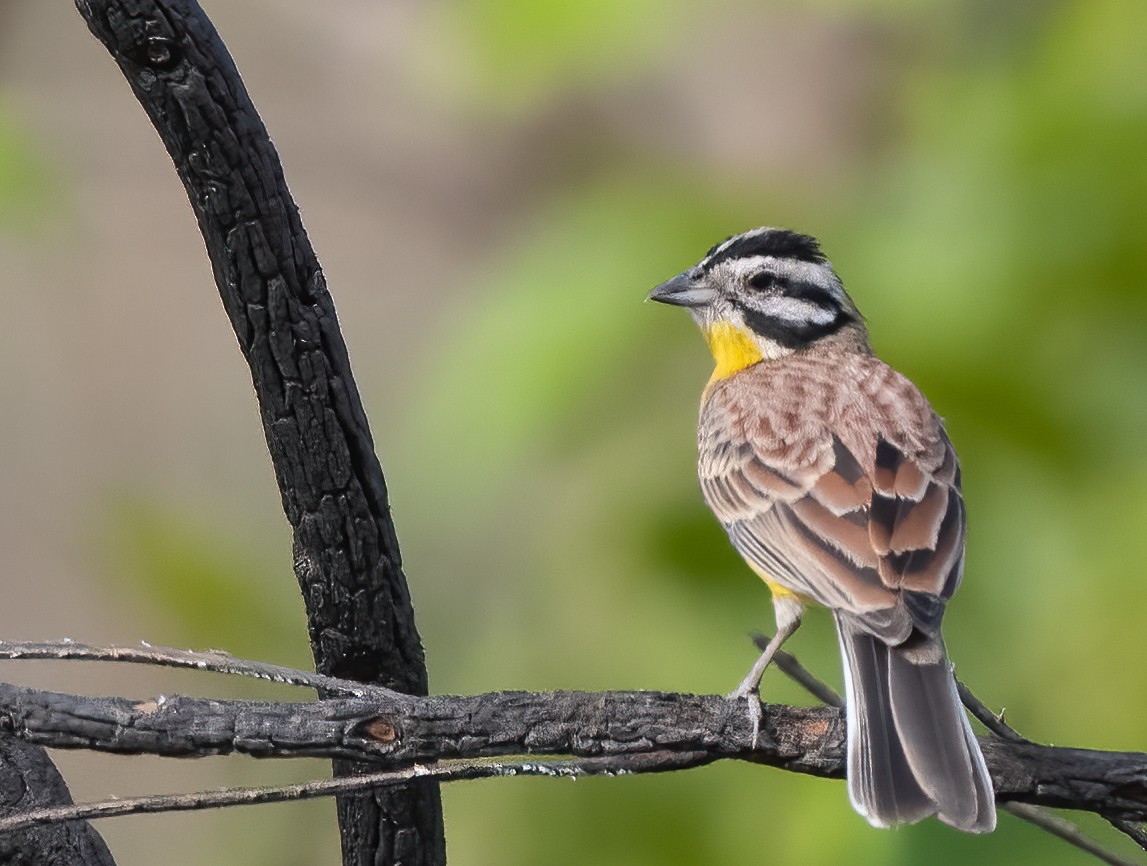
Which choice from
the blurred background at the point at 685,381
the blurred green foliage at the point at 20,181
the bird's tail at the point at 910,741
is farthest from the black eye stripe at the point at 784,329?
the blurred green foliage at the point at 20,181

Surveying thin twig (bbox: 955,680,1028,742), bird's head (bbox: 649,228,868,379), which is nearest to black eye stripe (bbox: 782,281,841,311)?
bird's head (bbox: 649,228,868,379)

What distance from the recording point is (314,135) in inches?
303

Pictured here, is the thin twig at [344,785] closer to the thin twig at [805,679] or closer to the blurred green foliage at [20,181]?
the thin twig at [805,679]

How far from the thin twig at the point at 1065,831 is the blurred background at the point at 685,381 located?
0.56 m

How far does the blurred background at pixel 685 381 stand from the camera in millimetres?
4059

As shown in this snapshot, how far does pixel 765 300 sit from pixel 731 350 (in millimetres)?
210

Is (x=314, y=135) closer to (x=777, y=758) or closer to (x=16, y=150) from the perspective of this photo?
(x=16, y=150)

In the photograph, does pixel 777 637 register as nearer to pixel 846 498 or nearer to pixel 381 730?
pixel 846 498

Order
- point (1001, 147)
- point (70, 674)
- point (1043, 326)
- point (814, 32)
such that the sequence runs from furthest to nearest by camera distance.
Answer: point (70, 674)
point (814, 32)
point (1001, 147)
point (1043, 326)

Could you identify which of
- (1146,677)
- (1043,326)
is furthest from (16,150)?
(1146,677)

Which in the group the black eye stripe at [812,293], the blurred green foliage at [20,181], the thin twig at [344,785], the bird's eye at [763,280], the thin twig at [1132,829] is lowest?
the thin twig at [344,785]

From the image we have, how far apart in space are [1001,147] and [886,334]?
61 cm

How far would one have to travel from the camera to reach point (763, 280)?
518 cm

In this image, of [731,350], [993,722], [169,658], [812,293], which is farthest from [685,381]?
[169,658]
